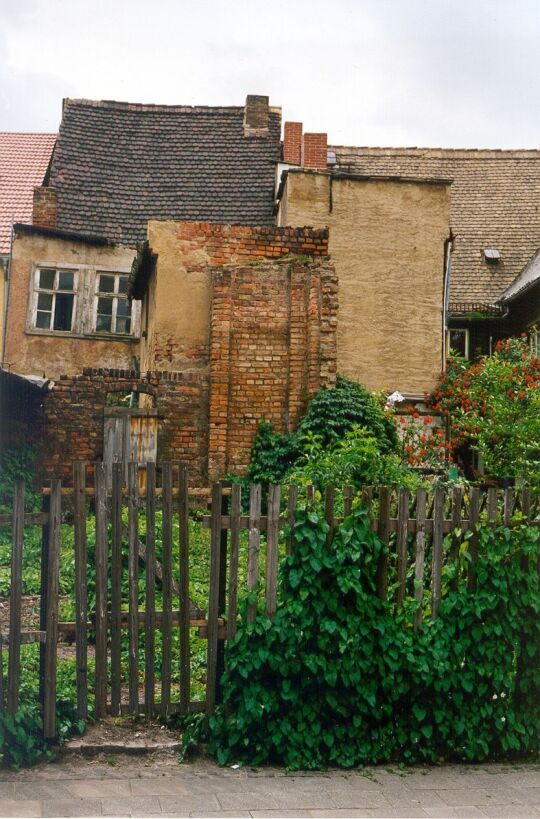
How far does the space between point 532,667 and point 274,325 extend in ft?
32.5

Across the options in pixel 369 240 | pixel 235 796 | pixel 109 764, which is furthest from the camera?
pixel 369 240

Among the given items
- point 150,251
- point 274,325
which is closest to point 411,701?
point 274,325

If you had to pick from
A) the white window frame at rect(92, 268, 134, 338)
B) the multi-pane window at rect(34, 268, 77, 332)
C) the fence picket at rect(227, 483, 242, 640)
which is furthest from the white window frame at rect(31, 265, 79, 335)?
the fence picket at rect(227, 483, 242, 640)

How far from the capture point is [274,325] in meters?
15.1

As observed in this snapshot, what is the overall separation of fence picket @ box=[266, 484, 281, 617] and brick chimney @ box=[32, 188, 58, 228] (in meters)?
19.2

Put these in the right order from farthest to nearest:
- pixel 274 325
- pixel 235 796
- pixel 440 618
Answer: pixel 274 325, pixel 440 618, pixel 235 796

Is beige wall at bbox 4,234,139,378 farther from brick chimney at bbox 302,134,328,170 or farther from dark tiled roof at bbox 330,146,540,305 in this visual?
dark tiled roof at bbox 330,146,540,305

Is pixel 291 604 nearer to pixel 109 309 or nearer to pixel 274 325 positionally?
pixel 274 325

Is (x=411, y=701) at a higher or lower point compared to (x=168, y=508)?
lower

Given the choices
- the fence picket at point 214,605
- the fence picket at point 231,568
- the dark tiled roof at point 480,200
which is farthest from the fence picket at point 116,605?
the dark tiled roof at point 480,200

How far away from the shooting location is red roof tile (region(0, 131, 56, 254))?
2420 centimetres

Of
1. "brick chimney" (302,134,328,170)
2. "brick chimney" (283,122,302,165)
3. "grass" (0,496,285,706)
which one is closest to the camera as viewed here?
"grass" (0,496,285,706)

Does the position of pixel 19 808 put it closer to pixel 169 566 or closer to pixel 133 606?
pixel 133 606

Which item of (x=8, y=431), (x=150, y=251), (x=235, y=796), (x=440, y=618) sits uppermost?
(x=150, y=251)
